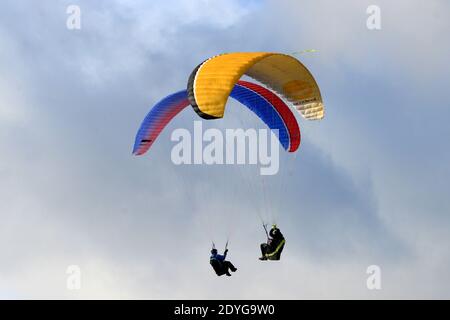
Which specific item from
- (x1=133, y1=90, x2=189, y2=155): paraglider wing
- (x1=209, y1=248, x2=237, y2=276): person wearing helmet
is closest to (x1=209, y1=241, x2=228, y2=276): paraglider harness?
(x1=209, y1=248, x2=237, y2=276): person wearing helmet

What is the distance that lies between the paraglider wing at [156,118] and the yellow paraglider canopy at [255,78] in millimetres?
2779

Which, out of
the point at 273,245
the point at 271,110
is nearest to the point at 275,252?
the point at 273,245

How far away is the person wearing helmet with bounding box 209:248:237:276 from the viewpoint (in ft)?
128

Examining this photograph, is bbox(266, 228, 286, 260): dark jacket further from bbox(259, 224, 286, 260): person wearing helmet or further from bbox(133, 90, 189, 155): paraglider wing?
bbox(133, 90, 189, 155): paraglider wing

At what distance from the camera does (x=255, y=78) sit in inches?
1606

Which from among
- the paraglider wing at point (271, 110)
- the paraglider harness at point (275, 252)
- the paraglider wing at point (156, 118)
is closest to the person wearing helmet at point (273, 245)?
the paraglider harness at point (275, 252)

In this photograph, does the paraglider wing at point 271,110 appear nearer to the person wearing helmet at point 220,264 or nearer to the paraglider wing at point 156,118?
the paraglider wing at point 156,118

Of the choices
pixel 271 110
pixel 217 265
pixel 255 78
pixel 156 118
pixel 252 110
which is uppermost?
pixel 255 78

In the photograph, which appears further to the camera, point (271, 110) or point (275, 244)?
point (271, 110)

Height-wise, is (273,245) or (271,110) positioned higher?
(271,110)

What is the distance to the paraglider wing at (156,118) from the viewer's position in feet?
136

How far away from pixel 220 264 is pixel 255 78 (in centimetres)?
666

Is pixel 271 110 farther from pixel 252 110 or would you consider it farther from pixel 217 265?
pixel 217 265
